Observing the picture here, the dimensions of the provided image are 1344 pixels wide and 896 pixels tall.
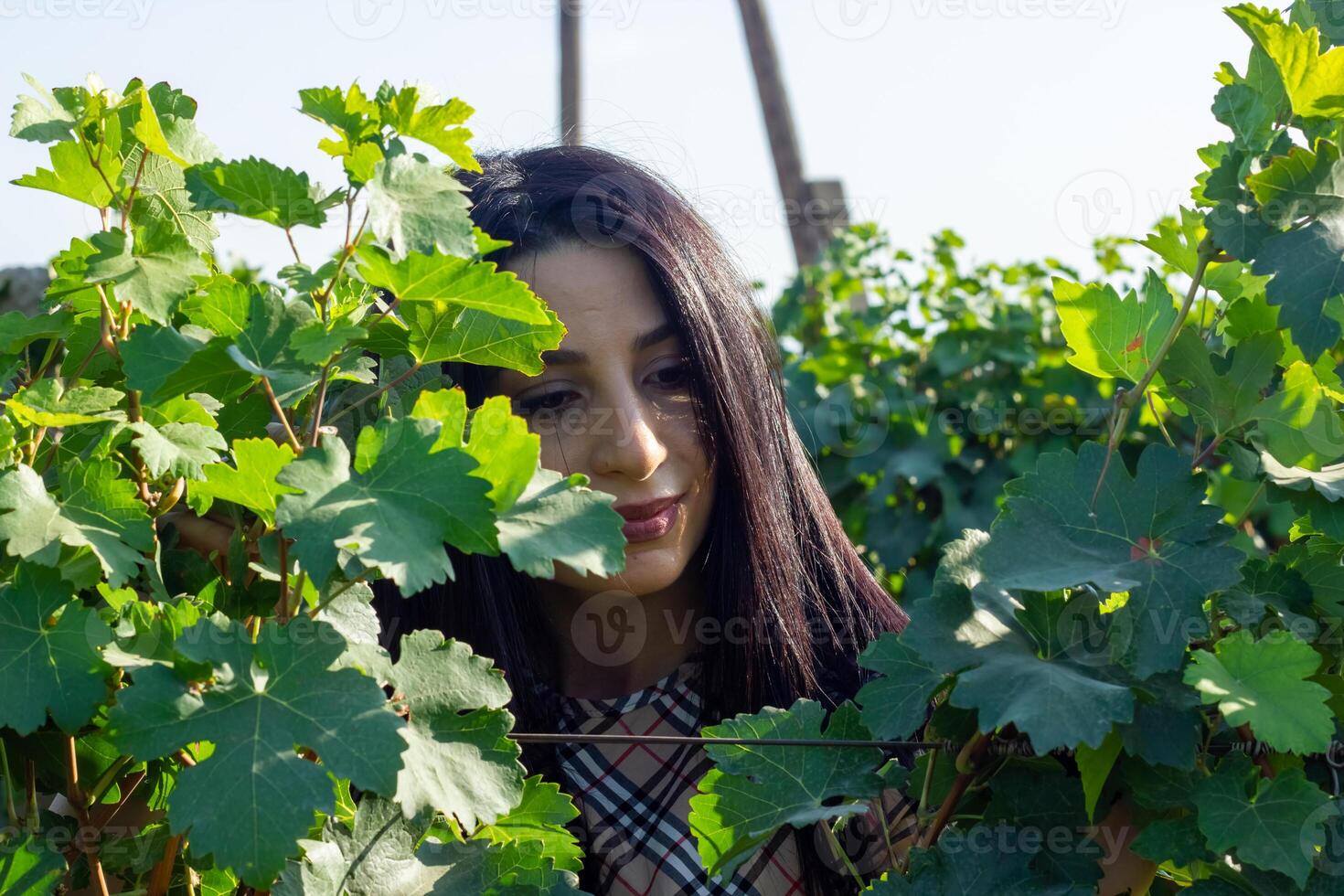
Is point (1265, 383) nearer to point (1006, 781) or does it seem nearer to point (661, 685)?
point (1006, 781)

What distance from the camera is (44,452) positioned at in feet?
3.53

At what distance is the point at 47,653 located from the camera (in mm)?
951

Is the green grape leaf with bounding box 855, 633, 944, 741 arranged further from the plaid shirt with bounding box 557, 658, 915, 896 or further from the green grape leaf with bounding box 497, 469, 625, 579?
the plaid shirt with bounding box 557, 658, 915, 896

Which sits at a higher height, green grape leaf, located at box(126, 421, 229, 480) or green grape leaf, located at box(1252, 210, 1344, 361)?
green grape leaf, located at box(126, 421, 229, 480)

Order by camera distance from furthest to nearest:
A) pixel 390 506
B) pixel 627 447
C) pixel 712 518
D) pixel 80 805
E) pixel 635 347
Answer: pixel 712 518 → pixel 635 347 → pixel 627 447 → pixel 80 805 → pixel 390 506

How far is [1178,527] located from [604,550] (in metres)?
0.47

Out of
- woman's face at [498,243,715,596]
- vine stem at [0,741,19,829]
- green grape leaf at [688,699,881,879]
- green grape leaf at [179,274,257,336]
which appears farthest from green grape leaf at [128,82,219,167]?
woman's face at [498,243,715,596]

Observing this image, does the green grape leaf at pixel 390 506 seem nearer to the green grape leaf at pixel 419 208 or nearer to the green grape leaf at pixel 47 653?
the green grape leaf at pixel 419 208

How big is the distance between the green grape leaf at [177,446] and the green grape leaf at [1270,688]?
0.76 metres

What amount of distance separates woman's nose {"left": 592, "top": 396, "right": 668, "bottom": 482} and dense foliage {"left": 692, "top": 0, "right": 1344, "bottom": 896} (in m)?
0.60

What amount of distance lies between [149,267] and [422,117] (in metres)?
0.24

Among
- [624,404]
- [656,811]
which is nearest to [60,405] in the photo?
[624,404]

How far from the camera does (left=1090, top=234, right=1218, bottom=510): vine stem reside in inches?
41.4

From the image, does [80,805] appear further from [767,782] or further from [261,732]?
[767,782]
